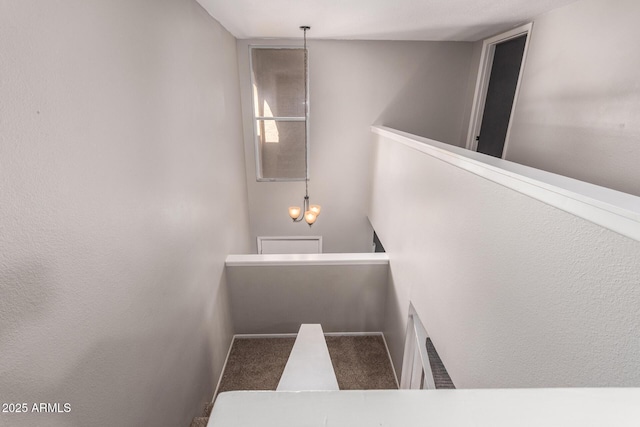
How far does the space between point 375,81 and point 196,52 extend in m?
2.70

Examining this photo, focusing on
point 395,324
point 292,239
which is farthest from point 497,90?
point 292,239

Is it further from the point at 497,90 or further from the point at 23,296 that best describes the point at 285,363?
the point at 497,90

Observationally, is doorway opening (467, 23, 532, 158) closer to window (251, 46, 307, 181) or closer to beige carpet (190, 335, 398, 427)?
window (251, 46, 307, 181)

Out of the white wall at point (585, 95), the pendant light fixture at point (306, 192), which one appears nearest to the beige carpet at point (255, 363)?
the pendant light fixture at point (306, 192)

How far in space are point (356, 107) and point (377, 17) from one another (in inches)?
60.4

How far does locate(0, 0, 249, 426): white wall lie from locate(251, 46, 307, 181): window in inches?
72.9

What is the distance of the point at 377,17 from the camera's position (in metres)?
3.01

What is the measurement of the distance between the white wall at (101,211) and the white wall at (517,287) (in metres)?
1.82

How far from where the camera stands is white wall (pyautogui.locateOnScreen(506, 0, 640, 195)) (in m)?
1.96

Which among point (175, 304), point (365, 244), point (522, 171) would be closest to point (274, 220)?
point (365, 244)

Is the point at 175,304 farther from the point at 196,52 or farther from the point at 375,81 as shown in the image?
the point at 375,81

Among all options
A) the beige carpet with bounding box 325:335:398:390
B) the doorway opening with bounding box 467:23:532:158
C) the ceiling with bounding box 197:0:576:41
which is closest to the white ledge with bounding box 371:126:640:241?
the ceiling with bounding box 197:0:576:41

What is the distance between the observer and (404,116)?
4520 millimetres

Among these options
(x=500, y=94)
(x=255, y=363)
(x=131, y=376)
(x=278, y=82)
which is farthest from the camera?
(x=278, y=82)
